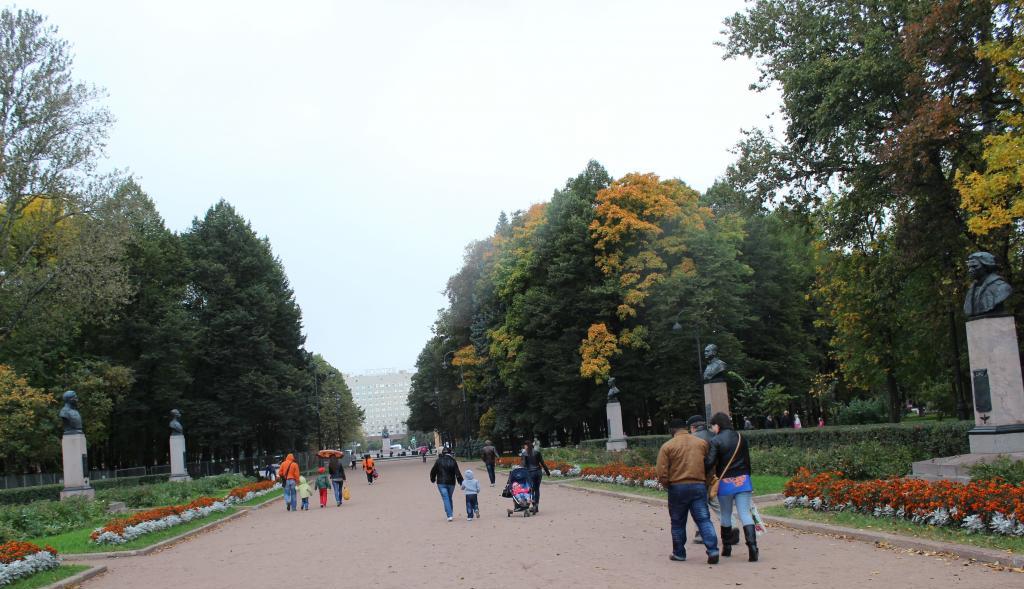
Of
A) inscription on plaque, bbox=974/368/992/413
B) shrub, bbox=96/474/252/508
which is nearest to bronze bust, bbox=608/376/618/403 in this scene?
shrub, bbox=96/474/252/508

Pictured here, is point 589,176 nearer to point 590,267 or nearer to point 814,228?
point 590,267

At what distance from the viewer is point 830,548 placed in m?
10.6

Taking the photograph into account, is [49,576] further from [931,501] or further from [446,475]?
[931,501]

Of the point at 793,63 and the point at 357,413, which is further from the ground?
the point at 793,63

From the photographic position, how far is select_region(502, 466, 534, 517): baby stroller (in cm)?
1841

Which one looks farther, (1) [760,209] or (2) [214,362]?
(2) [214,362]

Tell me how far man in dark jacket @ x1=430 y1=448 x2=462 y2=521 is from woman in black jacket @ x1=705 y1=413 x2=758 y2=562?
9.17 metres

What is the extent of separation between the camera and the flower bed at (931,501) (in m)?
9.62

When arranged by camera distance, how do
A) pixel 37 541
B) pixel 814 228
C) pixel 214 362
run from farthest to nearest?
pixel 214 362 < pixel 814 228 < pixel 37 541

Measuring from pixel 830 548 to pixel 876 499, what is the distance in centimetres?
204

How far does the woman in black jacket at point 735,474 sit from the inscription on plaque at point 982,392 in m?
7.21

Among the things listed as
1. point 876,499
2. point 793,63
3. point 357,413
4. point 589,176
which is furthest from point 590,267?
point 357,413

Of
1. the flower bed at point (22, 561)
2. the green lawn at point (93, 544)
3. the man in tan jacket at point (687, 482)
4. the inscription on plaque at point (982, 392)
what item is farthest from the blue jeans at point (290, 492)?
the inscription on plaque at point (982, 392)

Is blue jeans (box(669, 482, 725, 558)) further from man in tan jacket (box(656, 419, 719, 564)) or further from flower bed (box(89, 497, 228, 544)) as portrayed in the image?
flower bed (box(89, 497, 228, 544))
